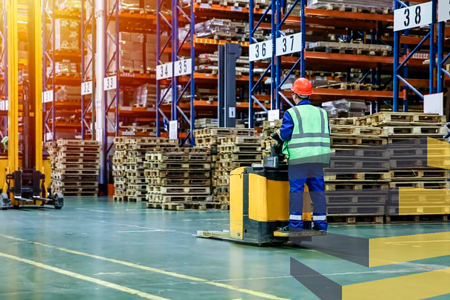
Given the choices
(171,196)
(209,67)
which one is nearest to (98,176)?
(209,67)

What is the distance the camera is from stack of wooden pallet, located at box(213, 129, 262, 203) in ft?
44.0

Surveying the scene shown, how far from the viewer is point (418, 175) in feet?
34.9

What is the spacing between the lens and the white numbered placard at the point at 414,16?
11398 millimetres

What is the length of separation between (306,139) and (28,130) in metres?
7.83

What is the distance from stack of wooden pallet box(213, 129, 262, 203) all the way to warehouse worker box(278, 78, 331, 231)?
237 inches

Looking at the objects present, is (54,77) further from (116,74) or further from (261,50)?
(261,50)

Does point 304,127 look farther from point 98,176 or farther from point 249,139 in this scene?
point 98,176

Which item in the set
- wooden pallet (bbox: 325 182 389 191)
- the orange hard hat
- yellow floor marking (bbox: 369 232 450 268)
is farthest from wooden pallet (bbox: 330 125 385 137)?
the orange hard hat

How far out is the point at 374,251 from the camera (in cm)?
691

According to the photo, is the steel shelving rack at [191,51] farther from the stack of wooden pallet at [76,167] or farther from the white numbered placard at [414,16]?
the white numbered placard at [414,16]

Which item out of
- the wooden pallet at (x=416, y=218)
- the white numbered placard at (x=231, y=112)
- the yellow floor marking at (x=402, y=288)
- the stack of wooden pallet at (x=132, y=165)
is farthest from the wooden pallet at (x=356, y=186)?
the stack of wooden pallet at (x=132, y=165)

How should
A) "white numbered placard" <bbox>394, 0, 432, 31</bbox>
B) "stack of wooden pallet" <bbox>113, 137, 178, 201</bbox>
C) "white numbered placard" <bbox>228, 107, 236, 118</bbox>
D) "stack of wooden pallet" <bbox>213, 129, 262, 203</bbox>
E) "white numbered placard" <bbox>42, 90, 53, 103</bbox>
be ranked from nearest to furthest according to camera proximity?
"white numbered placard" <bbox>394, 0, 432, 31</bbox> → "stack of wooden pallet" <bbox>213, 129, 262, 203</bbox> → "white numbered placard" <bbox>228, 107, 236, 118</bbox> → "stack of wooden pallet" <bbox>113, 137, 178, 201</bbox> → "white numbered placard" <bbox>42, 90, 53, 103</bbox>

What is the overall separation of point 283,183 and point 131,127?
13.0 meters

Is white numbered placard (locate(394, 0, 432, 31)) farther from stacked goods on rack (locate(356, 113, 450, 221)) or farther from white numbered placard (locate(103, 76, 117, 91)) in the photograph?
white numbered placard (locate(103, 76, 117, 91))
